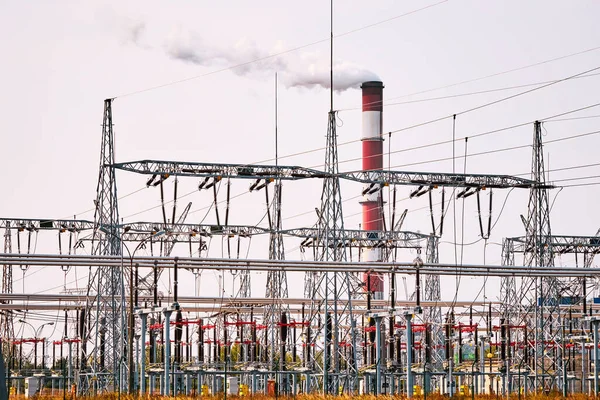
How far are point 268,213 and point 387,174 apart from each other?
25.4ft

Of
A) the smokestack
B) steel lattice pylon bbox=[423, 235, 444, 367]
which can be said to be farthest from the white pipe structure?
the smokestack

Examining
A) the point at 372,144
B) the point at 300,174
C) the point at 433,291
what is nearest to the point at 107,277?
the point at 300,174

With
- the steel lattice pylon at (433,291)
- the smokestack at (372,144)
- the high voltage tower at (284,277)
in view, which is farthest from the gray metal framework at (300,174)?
the smokestack at (372,144)

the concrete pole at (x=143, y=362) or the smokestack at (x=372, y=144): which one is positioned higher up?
the smokestack at (x=372, y=144)

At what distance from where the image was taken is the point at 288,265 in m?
33.9

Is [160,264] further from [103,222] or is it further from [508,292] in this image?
[508,292]

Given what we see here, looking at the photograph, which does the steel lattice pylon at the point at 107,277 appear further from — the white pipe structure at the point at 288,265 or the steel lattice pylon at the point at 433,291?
the steel lattice pylon at the point at 433,291

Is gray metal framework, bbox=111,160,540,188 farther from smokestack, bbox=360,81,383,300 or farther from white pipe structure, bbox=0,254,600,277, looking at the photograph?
smokestack, bbox=360,81,383,300

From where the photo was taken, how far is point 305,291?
60.6 m

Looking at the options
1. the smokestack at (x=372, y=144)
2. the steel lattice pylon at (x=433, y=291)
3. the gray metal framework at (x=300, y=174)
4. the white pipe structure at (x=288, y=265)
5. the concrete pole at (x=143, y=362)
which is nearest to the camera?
the white pipe structure at (x=288, y=265)

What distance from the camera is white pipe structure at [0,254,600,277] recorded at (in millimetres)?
30891

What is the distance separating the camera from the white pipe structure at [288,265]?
30.9 meters

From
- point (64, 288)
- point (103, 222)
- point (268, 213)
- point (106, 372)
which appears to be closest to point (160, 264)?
point (103, 222)

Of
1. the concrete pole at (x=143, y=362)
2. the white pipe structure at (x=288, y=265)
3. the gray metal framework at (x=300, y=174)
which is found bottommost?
the concrete pole at (x=143, y=362)
